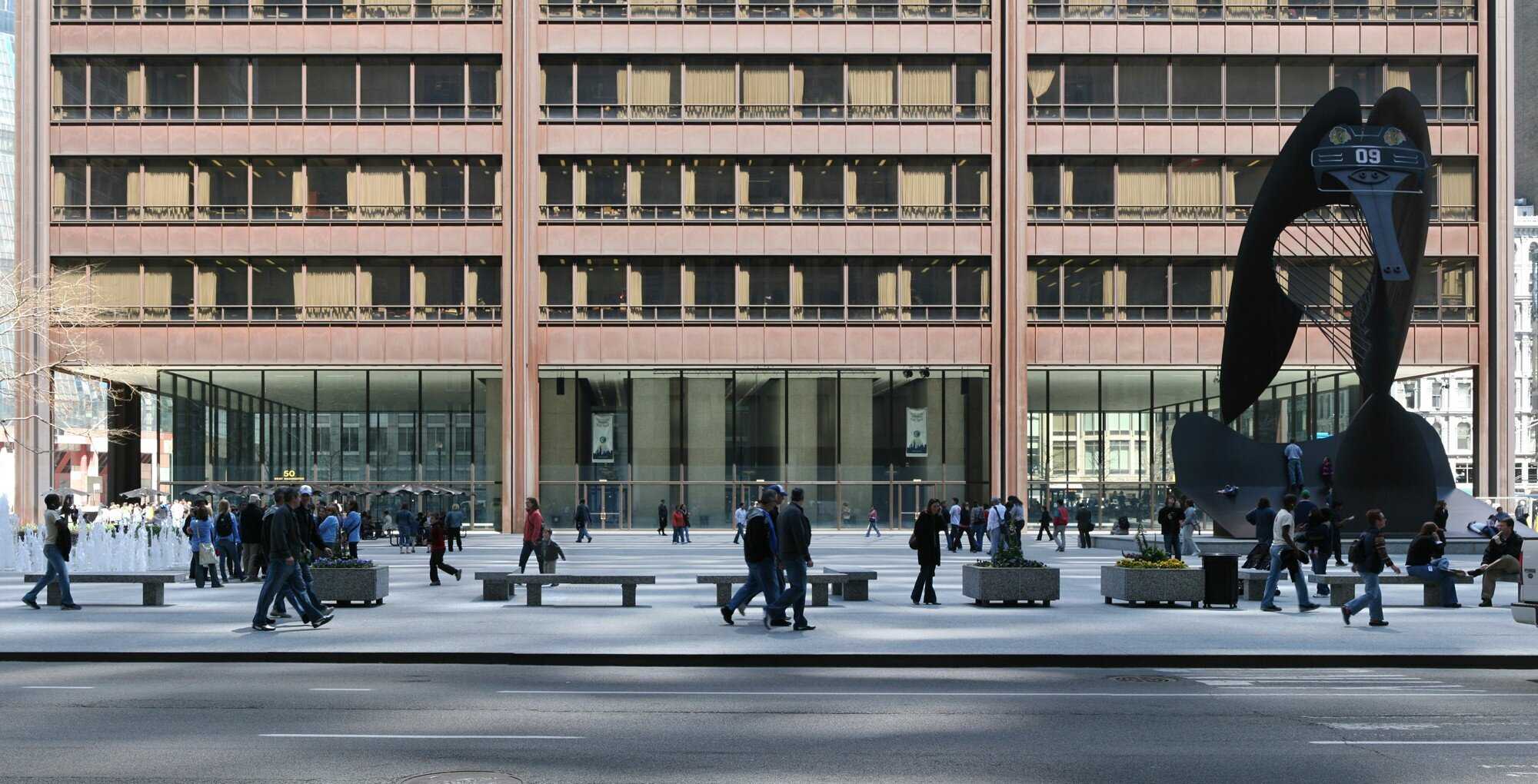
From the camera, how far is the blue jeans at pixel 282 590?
1700 centimetres

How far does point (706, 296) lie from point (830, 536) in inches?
397

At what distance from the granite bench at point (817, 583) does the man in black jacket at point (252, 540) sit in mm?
7251

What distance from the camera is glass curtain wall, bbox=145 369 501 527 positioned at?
183 ft

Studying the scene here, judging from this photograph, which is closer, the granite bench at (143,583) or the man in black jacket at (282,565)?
the man in black jacket at (282,565)

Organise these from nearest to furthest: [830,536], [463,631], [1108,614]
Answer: [463,631] < [1108,614] < [830,536]

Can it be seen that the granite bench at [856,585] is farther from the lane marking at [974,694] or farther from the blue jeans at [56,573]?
the blue jeans at [56,573]

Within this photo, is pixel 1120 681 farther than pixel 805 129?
No

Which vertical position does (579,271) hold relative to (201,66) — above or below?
below

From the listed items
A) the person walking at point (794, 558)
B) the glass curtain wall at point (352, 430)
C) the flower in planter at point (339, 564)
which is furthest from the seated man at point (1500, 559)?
the glass curtain wall at point (352, 430)

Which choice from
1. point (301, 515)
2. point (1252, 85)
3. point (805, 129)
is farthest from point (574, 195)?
point (301, 515)

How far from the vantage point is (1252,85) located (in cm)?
5534

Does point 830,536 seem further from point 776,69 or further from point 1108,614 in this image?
point 1108,614

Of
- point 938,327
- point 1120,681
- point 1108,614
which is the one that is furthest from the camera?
point 938,327

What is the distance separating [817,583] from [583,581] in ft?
10.8
